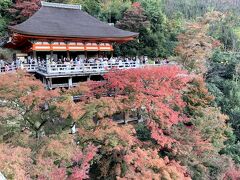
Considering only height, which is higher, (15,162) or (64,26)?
(64,26)

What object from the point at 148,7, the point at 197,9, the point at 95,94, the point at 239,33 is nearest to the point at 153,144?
the point at 95,94

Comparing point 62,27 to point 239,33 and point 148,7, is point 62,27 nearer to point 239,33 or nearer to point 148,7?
point 148,7

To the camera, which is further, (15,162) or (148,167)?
(148,167)

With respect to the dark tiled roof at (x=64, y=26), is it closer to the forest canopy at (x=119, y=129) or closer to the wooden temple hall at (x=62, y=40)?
the wooden temple hall at (x=62, y=40)

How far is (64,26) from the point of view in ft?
67.3

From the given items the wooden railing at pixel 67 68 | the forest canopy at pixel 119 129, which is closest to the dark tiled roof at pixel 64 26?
the wooden railing at pixel 67 68

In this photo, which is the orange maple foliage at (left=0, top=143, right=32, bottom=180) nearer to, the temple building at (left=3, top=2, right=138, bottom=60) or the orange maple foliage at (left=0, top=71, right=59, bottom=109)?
the orange maple foliage at (left=0, top=71, right=59, bottom=109)

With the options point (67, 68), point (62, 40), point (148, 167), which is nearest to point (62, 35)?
point (62, 40)

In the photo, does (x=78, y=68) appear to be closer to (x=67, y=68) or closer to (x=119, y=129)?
(x=67, y=68)

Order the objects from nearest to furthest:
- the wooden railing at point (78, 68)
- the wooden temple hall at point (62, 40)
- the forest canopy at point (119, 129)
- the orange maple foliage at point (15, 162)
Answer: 1. the orange maple foliage at point (15, 162)
2. the forest canopy at point (119, 129)
3. the wooden railing at point (78, 68)
4. the wooden temple hall at point (62, 40)

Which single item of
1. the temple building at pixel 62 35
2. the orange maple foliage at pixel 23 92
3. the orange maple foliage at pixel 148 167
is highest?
the temple building at pixel 62 35

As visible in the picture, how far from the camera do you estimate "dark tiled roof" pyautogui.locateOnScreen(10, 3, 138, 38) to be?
1859cm

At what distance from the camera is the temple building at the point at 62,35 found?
18750 millimetres

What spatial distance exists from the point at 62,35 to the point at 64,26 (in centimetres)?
Answer: 189
